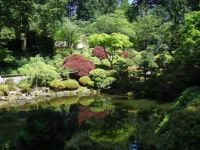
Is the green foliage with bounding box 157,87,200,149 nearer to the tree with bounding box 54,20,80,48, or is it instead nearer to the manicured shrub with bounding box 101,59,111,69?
the manicured shrub with bounding box 101,59,111,69

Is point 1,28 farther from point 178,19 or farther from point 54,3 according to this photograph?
point 178,19

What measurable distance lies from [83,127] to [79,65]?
651 inches

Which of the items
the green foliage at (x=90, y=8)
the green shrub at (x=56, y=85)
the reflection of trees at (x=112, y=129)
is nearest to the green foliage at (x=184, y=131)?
the reflection of trees at (x=112, y=129)

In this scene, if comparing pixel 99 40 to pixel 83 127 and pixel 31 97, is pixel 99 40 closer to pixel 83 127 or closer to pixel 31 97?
pixel 31 97

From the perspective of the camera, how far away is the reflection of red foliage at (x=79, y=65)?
33.7 meters

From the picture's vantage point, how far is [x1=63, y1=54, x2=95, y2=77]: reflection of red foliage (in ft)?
111

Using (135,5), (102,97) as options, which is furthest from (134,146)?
(135,5)

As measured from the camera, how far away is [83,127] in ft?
58.3

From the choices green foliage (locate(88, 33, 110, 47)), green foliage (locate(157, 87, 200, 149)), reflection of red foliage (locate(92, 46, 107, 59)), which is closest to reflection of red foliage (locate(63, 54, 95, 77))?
green foliage (locate(88, 33, 110, 47))

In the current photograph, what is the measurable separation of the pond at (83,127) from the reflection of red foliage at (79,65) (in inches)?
336


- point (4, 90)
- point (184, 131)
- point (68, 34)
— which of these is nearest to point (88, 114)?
point (4, 90)

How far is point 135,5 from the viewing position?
101ft

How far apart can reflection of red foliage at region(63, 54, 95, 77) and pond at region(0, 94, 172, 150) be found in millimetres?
8525

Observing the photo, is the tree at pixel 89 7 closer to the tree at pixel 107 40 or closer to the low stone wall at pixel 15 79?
the tree at pixel 107 40
